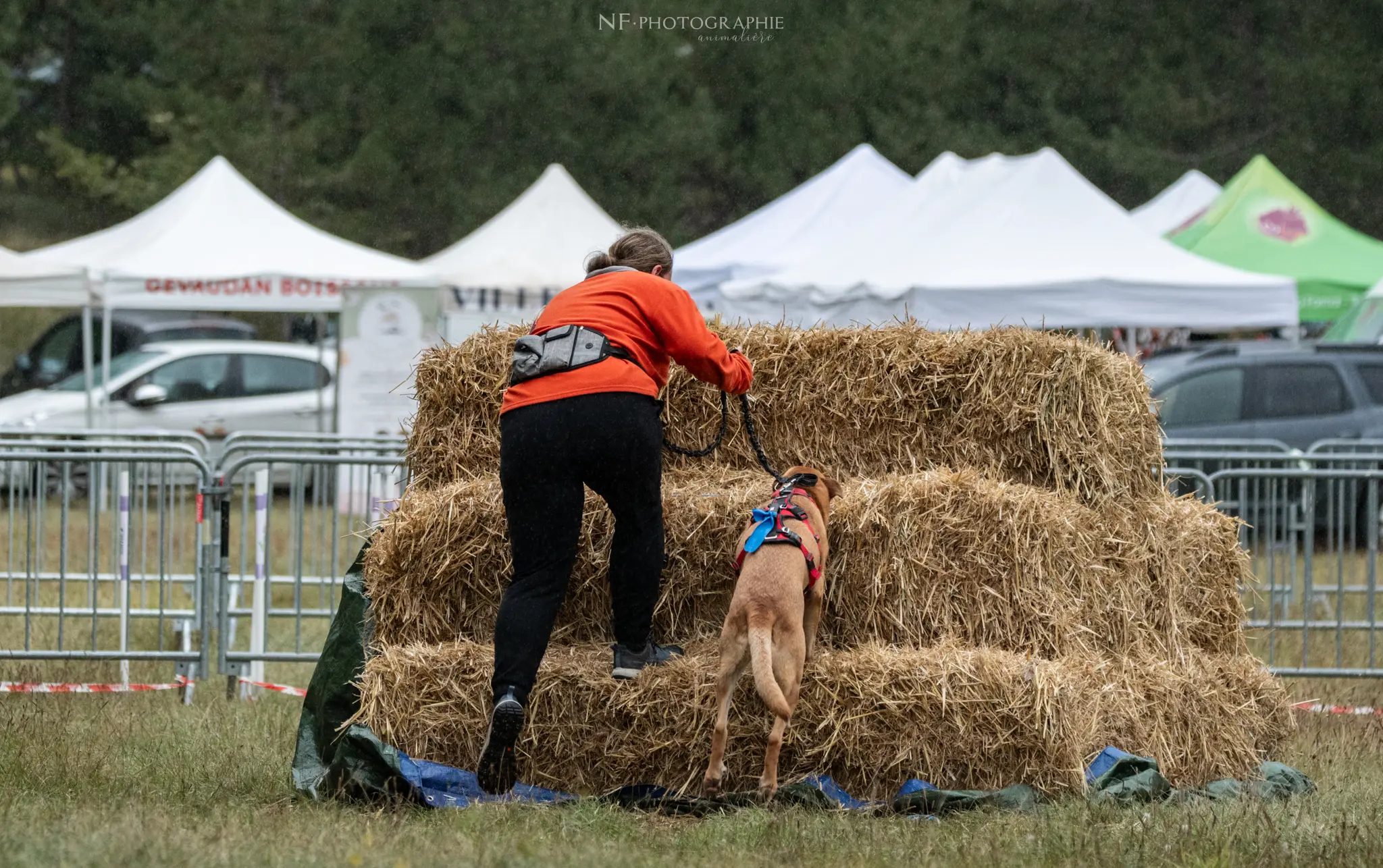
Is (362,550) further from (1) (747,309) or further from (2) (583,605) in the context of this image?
(1) (747,309)

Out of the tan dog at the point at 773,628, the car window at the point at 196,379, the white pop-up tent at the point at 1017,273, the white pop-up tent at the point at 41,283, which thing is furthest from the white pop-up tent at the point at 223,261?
the tan dog at the point at 773,628

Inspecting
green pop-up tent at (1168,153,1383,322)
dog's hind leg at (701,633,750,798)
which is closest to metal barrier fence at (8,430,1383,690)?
dog's hind leg at (701,633,750,798)

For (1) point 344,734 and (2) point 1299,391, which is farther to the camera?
(2) point 1299,391

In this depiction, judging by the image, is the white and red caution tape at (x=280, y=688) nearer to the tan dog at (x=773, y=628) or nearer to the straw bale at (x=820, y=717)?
the straw bale at (x=820, y=717)

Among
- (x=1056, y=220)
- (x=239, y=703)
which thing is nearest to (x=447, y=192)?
(x=1056, y=220)

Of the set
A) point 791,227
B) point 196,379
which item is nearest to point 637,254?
point 196,379

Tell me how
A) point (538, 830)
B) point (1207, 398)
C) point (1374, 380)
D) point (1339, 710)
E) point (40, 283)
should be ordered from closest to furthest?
1. point (538, 830)
2. point (1339, 710)
3. point (1207, 398)
4. point (1374, 380)
5. point (40, 283)

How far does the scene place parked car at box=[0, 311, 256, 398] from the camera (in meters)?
21.1

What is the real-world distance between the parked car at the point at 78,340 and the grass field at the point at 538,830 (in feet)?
52.5

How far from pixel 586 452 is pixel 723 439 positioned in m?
0.93

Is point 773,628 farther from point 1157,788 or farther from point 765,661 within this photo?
point 1157,788

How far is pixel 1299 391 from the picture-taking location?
14219mm

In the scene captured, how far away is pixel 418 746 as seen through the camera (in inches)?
215

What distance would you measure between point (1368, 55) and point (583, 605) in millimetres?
31362
